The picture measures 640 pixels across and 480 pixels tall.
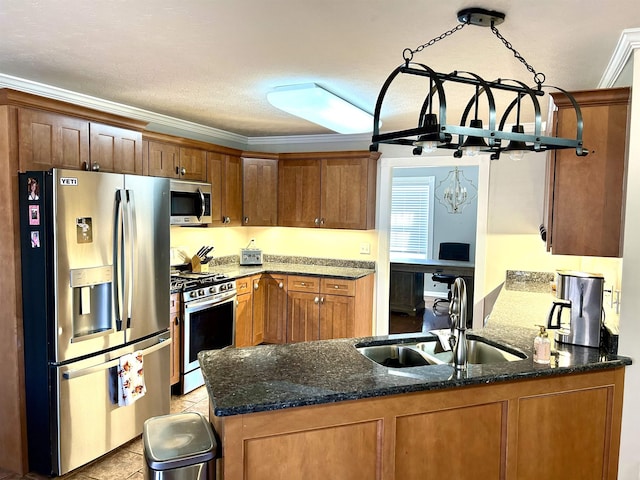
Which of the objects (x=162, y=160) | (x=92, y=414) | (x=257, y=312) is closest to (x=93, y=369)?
(x=92, y=414)

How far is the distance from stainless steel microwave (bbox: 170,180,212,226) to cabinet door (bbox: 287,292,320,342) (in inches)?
50.4

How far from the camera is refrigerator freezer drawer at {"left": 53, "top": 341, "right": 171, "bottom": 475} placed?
2.78 meters

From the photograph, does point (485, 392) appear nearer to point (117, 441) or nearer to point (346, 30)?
point (346, 30)

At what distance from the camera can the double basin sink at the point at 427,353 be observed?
8.04ft

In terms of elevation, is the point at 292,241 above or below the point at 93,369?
above

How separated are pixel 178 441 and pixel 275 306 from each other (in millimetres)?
3313

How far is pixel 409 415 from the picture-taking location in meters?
1.95

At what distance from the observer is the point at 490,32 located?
2209 mm

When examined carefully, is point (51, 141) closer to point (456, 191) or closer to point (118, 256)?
point (118, 256)

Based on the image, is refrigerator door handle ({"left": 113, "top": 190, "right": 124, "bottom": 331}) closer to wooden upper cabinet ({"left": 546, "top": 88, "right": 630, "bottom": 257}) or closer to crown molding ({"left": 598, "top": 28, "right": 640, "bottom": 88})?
wooden upper cabinet ({"left": 546, "top": 88, "right": 630, "bottom": 257})

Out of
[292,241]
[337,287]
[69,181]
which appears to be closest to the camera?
[69,181]

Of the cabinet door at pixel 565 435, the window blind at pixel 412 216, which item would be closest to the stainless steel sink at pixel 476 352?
the cabinet door at pixel 565 435

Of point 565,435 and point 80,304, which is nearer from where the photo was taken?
point 565,435

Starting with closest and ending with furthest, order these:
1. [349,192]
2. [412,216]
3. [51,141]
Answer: [51,141] < [349,192] < [412,216]
